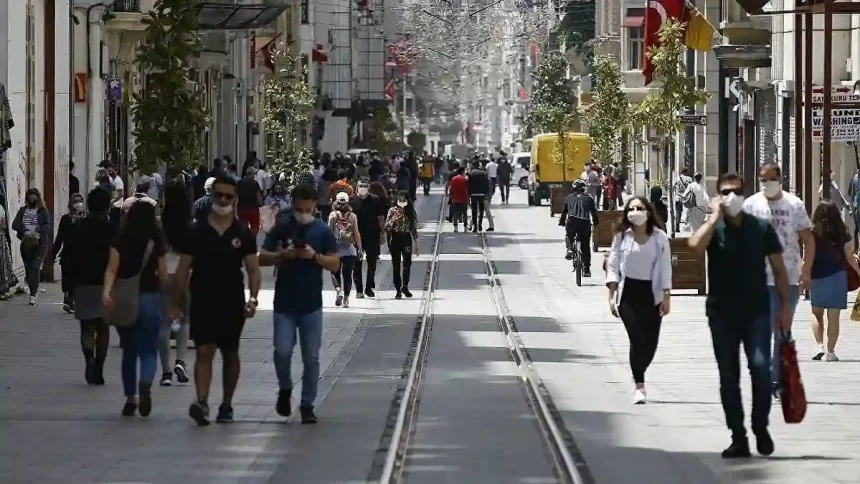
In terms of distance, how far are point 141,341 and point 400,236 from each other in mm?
14261

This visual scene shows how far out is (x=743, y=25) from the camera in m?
44.8

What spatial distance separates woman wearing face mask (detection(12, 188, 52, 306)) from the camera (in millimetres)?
25469

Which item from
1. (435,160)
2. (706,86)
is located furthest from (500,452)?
(435,160)

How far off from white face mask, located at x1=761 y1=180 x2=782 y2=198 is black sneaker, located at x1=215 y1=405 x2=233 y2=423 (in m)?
4.23

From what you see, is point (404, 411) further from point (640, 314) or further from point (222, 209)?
point (222, 209)

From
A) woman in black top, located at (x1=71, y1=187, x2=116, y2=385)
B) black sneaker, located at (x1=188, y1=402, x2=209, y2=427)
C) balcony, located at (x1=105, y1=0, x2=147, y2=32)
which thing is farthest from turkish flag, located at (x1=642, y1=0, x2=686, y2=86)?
black sneaker, located at (x1=188, y1=402, x2=209, y2=427)

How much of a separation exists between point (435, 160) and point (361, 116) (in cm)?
979

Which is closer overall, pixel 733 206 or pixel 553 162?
pixel 733 206

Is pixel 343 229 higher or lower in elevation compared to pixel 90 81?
lower

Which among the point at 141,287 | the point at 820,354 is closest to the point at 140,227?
the point at 141,287

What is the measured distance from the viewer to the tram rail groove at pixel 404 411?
37.9 ft

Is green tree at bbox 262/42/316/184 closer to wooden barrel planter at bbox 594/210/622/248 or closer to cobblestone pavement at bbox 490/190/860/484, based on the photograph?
wooden barrel planter at bbox 594/210/622/248

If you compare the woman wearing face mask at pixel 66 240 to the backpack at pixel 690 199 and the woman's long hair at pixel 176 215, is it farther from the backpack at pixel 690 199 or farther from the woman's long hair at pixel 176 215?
the backpack at pixel 690 199

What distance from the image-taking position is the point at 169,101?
1233 inches
